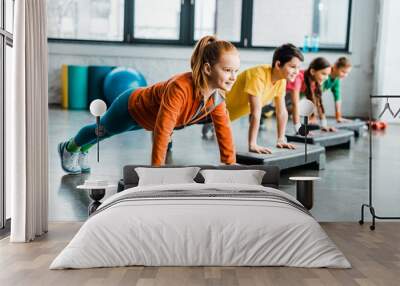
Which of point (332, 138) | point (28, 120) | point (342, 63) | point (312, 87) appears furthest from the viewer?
point (342, 63)

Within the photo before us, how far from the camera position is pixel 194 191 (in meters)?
3.84

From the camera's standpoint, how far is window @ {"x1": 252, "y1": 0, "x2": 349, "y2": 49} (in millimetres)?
8195

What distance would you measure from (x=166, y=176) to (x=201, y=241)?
1254 mm

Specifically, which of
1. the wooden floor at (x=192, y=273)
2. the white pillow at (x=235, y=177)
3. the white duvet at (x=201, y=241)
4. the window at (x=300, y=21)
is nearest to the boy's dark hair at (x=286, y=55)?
the white pillow at (x=235, y=177)

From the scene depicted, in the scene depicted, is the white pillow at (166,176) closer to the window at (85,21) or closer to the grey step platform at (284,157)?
the grey step platform at (284,157)

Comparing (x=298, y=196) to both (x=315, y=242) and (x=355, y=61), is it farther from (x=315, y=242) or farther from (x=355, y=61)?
(x=355, y=61)

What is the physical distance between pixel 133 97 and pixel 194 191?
1823 millimetres

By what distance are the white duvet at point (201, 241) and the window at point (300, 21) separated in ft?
16.3

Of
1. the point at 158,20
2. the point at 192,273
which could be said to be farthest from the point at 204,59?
the point at 158,20

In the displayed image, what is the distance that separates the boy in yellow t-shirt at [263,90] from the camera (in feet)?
18.2

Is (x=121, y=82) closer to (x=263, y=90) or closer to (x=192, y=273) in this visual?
(x=263, y=90)

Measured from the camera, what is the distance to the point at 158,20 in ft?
24.9

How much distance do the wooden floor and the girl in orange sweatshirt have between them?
1.65m

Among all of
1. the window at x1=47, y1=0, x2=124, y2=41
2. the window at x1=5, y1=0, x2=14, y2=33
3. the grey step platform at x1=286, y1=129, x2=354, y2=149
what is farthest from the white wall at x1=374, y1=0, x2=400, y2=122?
the window at x1=5, y1=0, x2=14, y2=33
